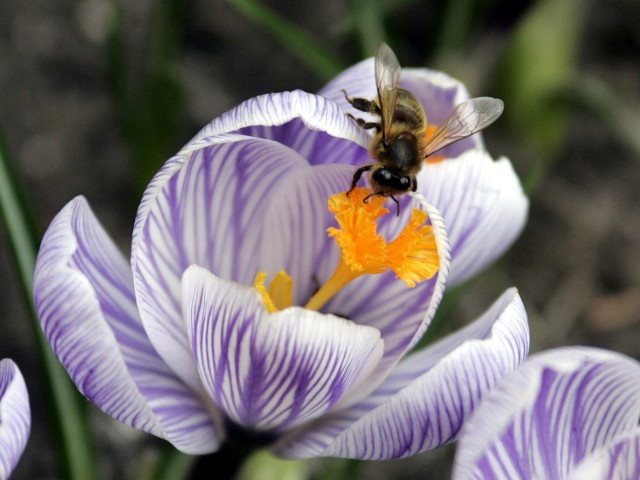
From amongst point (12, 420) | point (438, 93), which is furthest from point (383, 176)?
point (12, 420)

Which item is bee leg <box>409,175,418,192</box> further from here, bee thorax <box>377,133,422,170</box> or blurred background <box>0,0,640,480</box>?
blurred background <box>0,0,640,480</box>

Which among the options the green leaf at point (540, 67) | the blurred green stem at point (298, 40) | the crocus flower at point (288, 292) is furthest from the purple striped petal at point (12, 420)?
the green leaf at point (540, 67)

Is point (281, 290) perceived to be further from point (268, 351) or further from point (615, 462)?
point (615, 462)

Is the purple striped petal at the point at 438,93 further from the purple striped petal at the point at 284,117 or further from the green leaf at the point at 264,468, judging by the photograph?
the green leaf at the point at 264,468

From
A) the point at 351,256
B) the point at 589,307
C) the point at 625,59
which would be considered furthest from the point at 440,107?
the point at 625,59

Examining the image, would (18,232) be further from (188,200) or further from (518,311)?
(518,311)

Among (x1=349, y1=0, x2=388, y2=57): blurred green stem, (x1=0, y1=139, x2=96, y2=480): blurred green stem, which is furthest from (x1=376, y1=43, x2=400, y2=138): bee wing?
(x1=349, y1=0, x2=388, y2=57): blurred green stem
